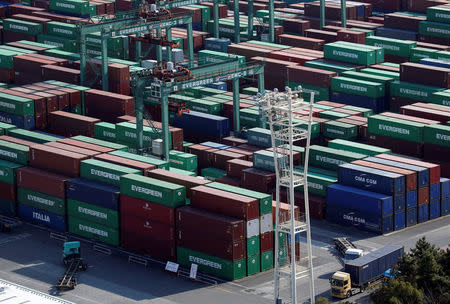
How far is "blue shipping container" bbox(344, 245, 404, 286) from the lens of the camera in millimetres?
95500

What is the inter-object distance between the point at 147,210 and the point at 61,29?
6586 cm

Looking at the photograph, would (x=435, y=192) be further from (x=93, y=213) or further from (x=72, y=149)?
(x=72, y=149)

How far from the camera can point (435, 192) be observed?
112188 millimetres

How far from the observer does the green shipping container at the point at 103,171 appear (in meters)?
108

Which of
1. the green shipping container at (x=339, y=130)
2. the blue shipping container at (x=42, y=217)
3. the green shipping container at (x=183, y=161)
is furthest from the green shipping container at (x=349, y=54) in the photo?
the blue shipping container at (x=42, y=217)

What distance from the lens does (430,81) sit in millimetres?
137500

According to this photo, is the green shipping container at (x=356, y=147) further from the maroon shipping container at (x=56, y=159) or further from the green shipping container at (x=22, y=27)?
the green shipping container at (x=22, y=27)

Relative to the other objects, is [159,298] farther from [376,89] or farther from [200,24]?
[200,24]

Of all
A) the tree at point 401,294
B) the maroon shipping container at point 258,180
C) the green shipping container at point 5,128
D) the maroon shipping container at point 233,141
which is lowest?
the tree at point 401,294

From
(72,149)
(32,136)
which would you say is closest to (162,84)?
(72,149)

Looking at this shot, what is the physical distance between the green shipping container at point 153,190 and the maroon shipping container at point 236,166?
43.1 feet

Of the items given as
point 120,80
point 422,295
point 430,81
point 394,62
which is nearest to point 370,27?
point 394,62

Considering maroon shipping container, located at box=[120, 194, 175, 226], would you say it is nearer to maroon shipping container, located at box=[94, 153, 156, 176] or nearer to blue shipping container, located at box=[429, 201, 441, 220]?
maroon shipping container, located at box=[94, 153, 156, 176]

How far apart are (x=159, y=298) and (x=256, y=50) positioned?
63570 millimetres
